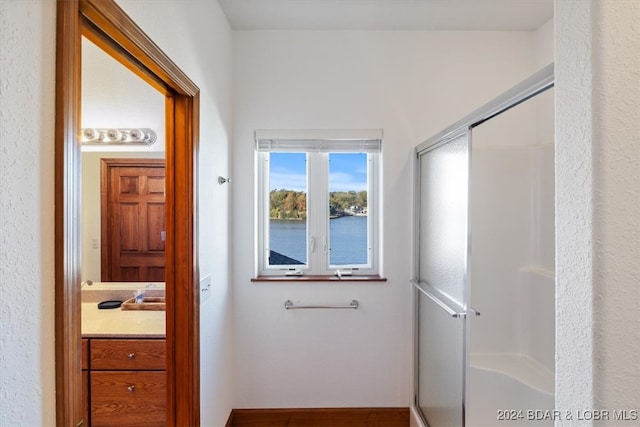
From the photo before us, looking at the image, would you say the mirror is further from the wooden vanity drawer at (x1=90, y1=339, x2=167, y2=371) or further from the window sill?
the window sill

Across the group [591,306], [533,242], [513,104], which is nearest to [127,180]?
[513,104]

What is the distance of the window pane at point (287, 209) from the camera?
7.82ft

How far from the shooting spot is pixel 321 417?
2.24 metres

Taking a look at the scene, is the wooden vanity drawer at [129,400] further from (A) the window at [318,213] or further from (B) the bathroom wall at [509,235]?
(B) the bathroom wall at [509,235]

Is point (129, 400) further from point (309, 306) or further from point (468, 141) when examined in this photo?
point (468, 141)

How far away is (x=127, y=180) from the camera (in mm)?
2184

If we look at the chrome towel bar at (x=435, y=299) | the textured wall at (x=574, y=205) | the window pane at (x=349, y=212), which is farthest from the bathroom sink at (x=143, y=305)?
the textured wall at (x=574, y=205)

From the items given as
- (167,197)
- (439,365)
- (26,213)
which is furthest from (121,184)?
(439,365)

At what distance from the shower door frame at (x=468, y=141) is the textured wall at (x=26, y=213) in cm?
123

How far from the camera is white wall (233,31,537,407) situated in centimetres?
225

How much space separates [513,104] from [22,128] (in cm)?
137

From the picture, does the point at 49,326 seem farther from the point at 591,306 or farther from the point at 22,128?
the point at 591,306

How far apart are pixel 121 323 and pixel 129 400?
0.40 meters

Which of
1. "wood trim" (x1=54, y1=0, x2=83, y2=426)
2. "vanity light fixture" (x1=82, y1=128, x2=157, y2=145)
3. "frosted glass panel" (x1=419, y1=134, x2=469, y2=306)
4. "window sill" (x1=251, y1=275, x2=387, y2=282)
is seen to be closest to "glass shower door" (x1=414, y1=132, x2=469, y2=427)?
"frosted glass panel" (x1=419, y1=134, x2=469, y2=306)
